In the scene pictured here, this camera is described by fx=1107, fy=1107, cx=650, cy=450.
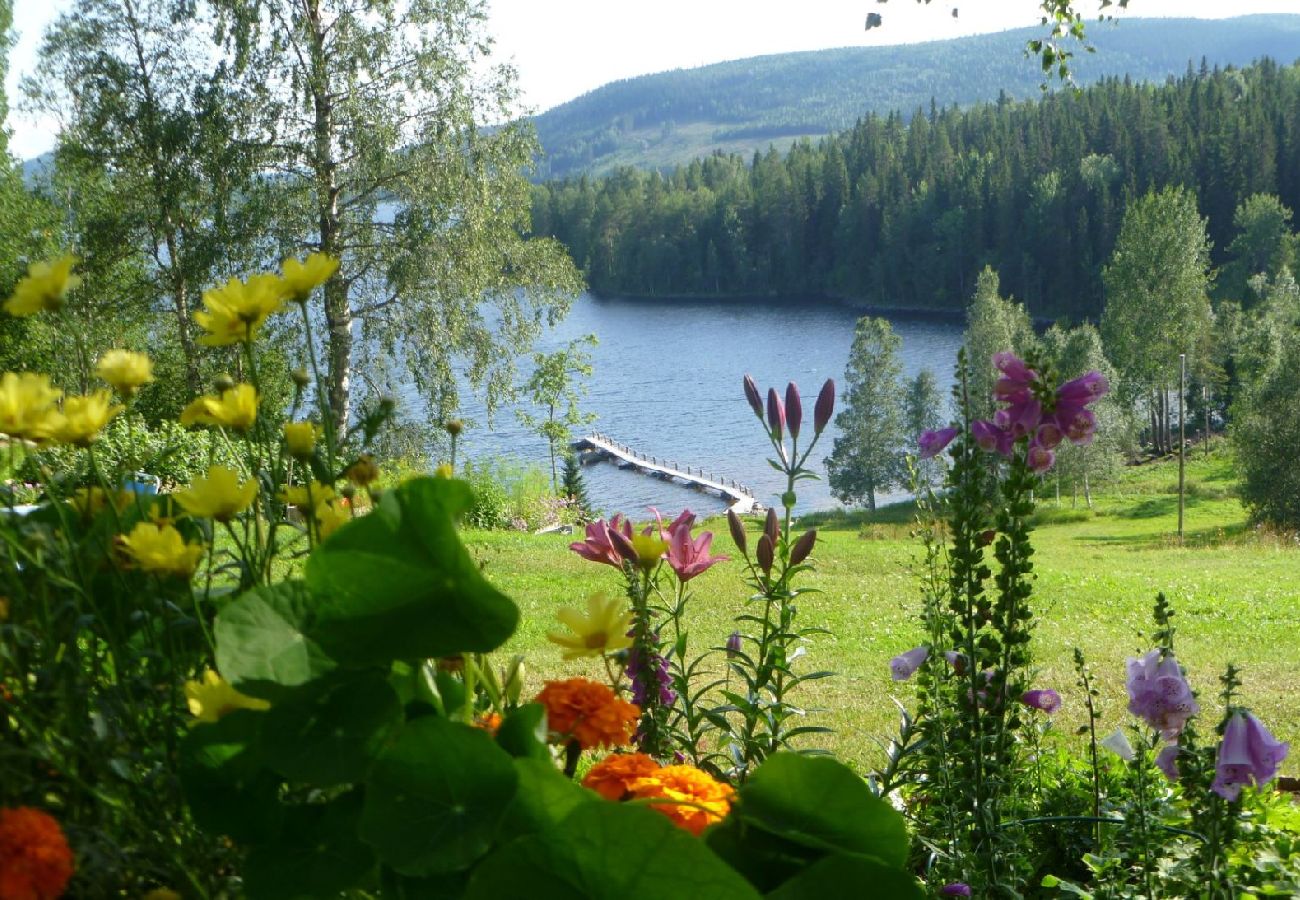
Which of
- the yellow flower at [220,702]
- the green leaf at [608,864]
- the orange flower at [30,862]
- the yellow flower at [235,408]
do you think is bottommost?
the green leaf at [608,864]

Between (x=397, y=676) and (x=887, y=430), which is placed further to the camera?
(x=887, y=430)

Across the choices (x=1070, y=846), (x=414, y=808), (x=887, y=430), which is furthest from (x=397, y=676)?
(x=887, y=430)

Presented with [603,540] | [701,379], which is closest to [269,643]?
[603,540]

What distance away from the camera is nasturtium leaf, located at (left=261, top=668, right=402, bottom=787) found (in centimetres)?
50

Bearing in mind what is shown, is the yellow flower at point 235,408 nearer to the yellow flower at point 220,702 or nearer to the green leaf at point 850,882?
the yellow flower at point 220,702

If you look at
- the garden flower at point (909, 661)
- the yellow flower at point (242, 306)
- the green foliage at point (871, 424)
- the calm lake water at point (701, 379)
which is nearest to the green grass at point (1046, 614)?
the garden flower at point (909, 661)

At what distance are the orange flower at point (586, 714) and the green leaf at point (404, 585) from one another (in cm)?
15

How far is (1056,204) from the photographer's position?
5741 cm

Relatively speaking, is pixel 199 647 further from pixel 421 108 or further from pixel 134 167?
pixel 134 167

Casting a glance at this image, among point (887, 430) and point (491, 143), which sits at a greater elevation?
point (491, 143)

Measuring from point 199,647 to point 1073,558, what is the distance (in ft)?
50.2

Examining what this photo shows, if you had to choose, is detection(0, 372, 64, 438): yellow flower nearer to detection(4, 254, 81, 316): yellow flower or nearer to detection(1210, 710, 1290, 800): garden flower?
detection(4, 254, 81, 316): yellow flower

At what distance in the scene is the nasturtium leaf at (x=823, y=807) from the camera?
21.4 inches

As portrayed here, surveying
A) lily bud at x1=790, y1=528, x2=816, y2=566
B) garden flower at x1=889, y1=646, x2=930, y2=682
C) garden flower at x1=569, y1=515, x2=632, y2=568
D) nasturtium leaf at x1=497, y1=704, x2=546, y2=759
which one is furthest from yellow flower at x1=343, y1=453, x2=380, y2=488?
garden flower at x1=889, y1=646, x2=930, y2=682
